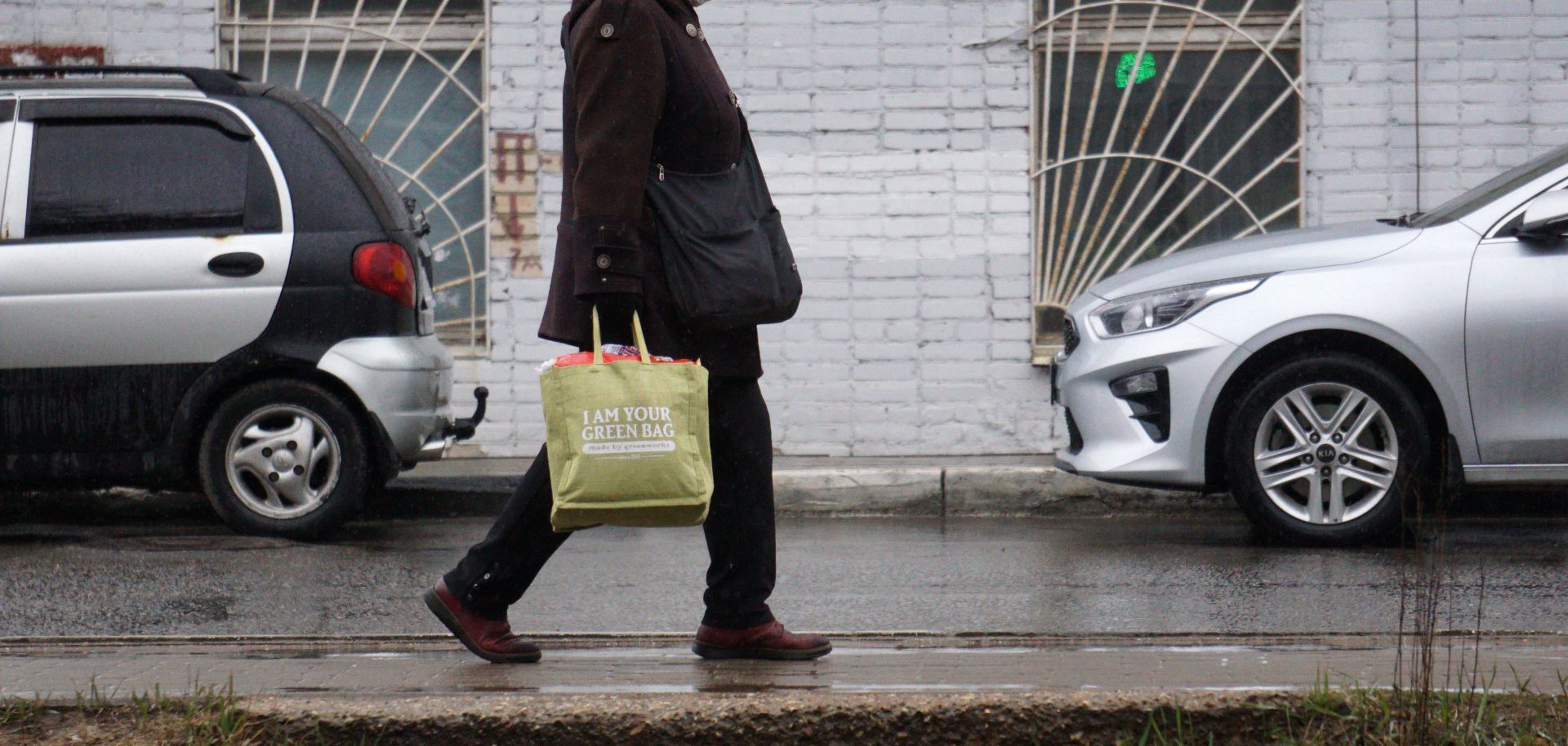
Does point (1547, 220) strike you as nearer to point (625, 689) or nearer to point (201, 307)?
point (625, 689)

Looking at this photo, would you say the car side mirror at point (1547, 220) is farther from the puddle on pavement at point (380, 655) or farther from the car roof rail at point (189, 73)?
the car roof rail at point (189, 73)

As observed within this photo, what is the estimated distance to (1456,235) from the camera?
6.18 m

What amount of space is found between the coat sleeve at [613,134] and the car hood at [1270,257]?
3184 mm

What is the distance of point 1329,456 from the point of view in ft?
20.2

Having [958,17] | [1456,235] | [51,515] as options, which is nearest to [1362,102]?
[958,17]

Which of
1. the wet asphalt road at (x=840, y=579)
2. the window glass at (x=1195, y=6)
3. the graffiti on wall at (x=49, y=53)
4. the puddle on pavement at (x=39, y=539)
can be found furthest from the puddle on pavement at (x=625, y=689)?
the graffiti on wall at (x=49, y=53)

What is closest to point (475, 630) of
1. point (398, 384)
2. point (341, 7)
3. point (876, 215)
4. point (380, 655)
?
point (380, 655)

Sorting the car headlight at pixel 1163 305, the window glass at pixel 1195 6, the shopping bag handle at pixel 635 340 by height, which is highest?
the window glass at pixel 1195 6

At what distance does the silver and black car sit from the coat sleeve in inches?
118

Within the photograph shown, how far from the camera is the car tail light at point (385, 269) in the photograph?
6.45m

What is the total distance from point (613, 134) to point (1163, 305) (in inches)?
127

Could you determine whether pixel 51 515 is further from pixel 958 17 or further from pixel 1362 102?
pixel 1362 102

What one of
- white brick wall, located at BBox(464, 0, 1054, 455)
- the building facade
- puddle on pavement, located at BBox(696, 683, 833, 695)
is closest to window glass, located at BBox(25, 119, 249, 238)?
the building facade

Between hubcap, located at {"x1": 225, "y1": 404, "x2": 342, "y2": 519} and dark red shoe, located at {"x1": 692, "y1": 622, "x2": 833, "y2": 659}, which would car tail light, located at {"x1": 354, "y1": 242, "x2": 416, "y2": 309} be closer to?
hubcap, located at {"x1": 225, "y1": 404, "x2": 342, "y2": 519}
